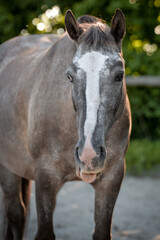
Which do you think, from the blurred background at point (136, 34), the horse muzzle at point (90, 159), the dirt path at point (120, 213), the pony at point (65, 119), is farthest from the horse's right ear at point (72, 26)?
the blurred background at point (136, 34)

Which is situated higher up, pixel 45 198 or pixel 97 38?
pixel 97 38

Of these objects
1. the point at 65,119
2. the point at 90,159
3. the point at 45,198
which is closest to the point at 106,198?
the point at 45,198

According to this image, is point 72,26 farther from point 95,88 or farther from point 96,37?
point 95,88

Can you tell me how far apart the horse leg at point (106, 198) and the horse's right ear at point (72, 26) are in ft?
3.22

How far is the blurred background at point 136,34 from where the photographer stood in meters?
7.46

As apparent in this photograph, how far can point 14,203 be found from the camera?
3682mm

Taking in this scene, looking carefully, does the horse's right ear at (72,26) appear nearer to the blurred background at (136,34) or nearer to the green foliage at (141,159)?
the green foliage at (141,159)

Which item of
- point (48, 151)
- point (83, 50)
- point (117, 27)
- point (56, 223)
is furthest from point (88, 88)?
point (56, 223)

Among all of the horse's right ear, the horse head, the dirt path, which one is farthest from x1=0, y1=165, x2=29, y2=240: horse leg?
the horse's right ear

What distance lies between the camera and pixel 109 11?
7484 millimetres

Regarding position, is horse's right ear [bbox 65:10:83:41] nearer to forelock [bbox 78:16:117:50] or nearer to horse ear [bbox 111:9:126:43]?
forelock [bbox 78:16:117:50]

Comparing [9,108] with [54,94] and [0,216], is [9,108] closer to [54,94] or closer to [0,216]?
[54,94]

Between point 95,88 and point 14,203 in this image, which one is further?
point 14,203

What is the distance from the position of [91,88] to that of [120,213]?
3.16m
